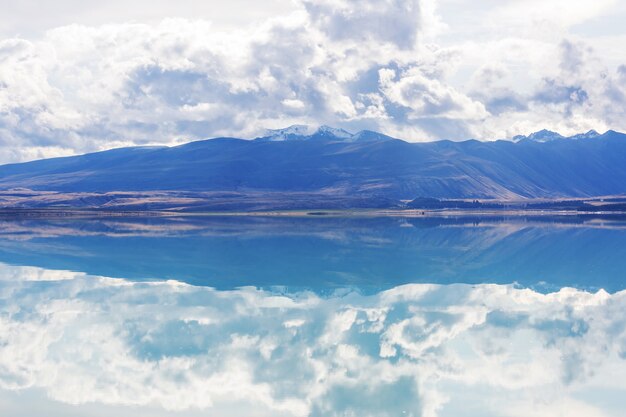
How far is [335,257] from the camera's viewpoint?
2378 inches

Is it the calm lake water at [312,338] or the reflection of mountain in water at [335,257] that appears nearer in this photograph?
the calm lake water at [312,338]

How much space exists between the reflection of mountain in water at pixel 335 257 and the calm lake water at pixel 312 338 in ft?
1.45

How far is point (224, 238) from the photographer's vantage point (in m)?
83.6

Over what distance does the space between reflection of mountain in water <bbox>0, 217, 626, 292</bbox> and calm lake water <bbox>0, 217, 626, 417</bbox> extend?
0.44 metres

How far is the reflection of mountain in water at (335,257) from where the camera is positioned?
151 feet

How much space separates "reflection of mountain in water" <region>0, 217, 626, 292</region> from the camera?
151 feet

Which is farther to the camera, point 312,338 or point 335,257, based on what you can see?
point 335,257

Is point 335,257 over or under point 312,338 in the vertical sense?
under

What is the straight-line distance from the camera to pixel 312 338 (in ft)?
88.2

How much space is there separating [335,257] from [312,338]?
3359 cm

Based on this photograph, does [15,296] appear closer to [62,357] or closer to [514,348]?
[62,357]

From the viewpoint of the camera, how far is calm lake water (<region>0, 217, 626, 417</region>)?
19.6 meters

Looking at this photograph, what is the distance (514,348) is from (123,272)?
31048 mm

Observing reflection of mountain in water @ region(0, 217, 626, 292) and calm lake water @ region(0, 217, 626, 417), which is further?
reflection of mountain in water @ region(0, 217, 626, 292)
